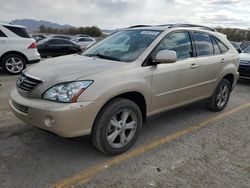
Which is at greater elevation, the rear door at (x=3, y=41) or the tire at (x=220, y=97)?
the rear door at (x=3, y=41)

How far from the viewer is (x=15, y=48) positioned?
9.27 m

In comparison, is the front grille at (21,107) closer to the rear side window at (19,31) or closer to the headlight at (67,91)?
the headlight at (67,91)

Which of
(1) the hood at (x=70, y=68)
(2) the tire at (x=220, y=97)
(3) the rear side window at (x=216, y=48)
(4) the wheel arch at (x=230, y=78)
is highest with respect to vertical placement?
(3) the rear side window at (x=216, y=48)

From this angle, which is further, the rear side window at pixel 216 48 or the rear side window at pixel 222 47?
the rear side window at pixel 222 47

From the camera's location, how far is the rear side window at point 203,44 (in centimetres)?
485

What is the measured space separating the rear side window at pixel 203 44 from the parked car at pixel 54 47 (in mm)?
13042

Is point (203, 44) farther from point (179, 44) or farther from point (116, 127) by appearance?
point (116, 127)

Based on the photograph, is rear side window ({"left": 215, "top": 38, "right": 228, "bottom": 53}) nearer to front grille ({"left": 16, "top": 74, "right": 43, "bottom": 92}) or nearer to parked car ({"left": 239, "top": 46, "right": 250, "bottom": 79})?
front grille ({"left": 16, "top": 74, "right": 43, "bottom": 92})

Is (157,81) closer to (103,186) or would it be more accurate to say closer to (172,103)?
(172,103)

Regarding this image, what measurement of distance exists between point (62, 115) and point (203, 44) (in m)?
3.12

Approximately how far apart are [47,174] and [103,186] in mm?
683

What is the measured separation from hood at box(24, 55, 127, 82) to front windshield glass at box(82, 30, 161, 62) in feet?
0.83

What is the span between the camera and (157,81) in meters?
3.95

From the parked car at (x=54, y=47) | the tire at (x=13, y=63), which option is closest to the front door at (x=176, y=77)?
the tire at (x=13, y=63)
